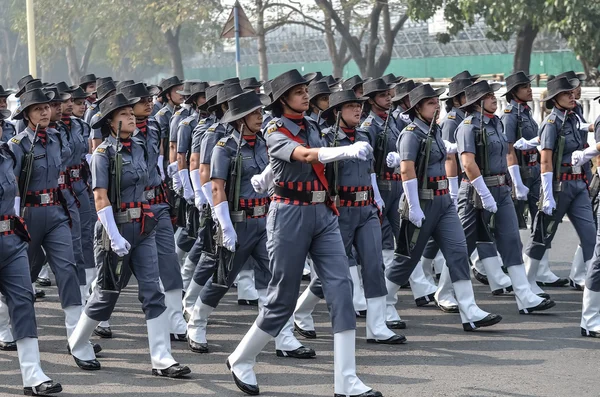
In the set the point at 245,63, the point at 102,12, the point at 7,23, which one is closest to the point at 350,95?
the point at 102,12

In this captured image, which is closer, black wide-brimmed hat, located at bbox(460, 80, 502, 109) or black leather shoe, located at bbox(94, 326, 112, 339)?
Answer: black leather shoe, located at bbox(94, 326, 112, 339)

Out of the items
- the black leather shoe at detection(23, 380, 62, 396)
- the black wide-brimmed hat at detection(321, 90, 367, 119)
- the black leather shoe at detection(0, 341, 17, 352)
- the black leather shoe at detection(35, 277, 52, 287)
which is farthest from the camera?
the black leather shoe at detection(35, 277, 52, 287)

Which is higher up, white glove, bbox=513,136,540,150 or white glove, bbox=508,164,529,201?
white glove, bbox=513,136,540,150

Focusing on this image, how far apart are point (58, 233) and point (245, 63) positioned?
5580cm

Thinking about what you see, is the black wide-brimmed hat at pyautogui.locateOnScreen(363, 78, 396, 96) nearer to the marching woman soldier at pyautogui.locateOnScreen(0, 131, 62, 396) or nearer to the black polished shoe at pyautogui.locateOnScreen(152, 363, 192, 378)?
the black polished shoe at pyautogui.locateOnScreen(152, 363, 192, 378)

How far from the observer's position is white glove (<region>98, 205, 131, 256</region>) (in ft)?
26.4

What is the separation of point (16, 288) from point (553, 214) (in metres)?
5.31

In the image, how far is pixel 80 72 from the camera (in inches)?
2515

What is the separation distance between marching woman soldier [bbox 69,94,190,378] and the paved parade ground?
0.30 metres

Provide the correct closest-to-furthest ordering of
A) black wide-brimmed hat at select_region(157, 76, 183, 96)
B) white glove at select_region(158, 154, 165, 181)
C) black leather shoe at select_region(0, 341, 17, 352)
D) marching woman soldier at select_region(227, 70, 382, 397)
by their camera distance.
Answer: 1. marching woman soldier at select_region(227, 70, 382, 397)
2. black leather shoe at select_region(0, 341, 17, 352)
3. white glove at select_region(158, 154, 165, 181)
4. black wide-brimmed hat at select_region(157, 76, 183, 96)

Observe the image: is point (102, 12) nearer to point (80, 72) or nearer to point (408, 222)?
point (80, 72)

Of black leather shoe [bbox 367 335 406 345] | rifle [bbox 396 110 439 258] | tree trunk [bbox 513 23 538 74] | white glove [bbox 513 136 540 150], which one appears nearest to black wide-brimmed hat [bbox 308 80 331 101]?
rifle [bbox 396 110 439 258]

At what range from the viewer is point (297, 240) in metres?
7.52

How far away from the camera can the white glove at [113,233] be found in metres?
8.04
